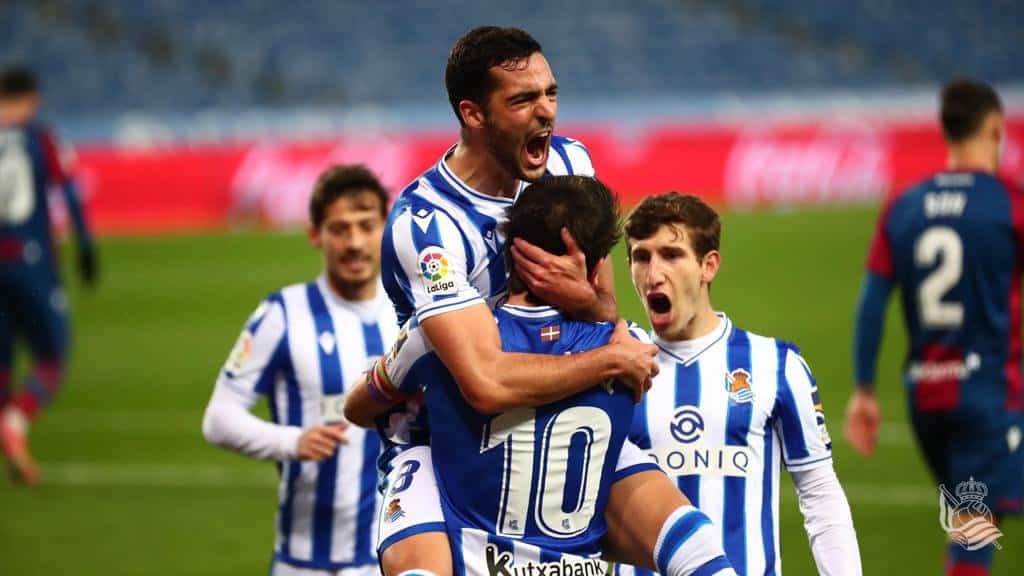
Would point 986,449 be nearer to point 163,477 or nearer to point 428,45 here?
point 163,477

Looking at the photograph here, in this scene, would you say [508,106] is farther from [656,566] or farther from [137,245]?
[137,245]

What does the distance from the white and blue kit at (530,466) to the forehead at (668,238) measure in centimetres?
50

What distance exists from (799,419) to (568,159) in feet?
3.18

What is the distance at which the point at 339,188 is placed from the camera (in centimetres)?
539

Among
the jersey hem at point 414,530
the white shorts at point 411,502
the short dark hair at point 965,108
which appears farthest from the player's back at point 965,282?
the jersey hem at point 414,530

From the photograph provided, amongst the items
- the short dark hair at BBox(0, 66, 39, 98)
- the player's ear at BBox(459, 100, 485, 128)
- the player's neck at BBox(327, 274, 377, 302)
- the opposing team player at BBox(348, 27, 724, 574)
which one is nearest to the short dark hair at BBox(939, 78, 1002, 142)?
the player's neck at BBox(327, 274, 377, 302)

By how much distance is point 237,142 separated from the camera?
2383 cm

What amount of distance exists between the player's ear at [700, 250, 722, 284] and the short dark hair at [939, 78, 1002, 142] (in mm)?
2572

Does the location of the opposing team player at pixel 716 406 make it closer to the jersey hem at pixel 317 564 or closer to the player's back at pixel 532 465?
the player's back at pixel 532 465

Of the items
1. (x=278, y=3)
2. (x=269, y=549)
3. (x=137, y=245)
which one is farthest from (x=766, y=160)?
(x=269, y=549)

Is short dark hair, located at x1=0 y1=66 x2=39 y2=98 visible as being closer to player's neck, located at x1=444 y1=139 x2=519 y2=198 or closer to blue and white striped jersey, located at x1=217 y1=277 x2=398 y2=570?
blue and white striped jersey, located at x1=217 y1=277 x2=398 y2=570

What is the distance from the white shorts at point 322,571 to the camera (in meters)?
5.22

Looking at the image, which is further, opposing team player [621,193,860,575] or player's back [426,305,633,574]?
opposing team player [621,193,860,575]

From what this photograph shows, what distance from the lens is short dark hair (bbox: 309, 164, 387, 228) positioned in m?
5.38
